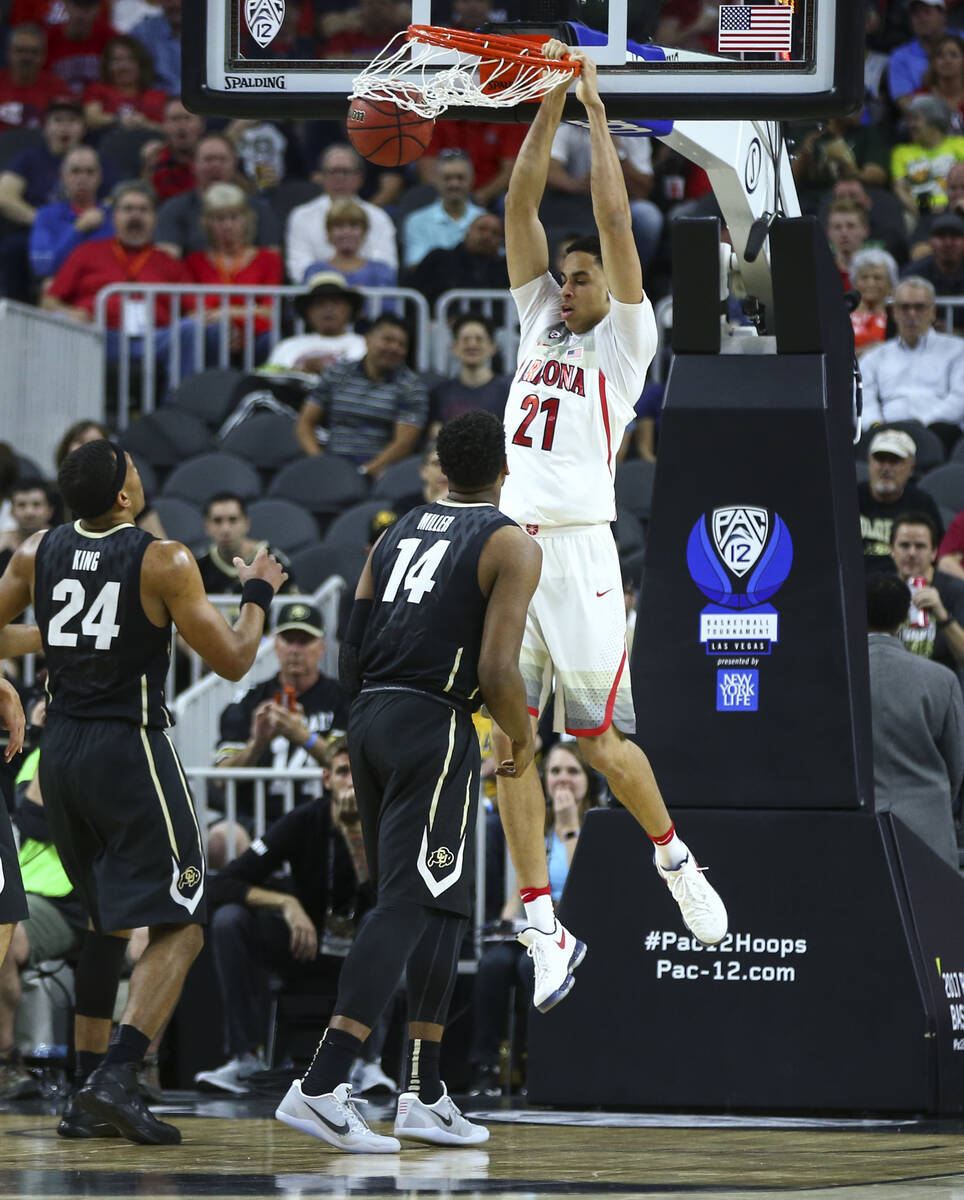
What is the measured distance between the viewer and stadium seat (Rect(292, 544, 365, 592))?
A: 1241 cm

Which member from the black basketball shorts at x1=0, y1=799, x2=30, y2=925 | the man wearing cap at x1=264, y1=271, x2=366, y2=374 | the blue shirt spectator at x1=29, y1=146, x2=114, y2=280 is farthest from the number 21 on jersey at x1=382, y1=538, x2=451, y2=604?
the blue shirt spectator at x1=29, y1=146, x2=114, y2=280

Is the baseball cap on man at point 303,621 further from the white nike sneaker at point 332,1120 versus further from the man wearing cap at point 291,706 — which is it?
the white nike sneaker at point 332,1120

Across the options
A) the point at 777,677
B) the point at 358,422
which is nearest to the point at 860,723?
the point at 777,677

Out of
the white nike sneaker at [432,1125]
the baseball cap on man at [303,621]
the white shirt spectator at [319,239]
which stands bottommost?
the white nike sneaker at [432,1125]

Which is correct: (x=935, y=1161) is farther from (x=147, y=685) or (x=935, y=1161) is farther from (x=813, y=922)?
(x=147, y=685)

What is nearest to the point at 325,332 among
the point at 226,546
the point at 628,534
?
the point at 226,546

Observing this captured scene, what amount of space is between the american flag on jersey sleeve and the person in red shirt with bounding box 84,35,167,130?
11.6m

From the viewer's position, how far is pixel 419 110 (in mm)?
6684

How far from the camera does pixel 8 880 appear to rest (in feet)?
20.5

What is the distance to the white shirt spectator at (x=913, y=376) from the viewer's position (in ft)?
42.8

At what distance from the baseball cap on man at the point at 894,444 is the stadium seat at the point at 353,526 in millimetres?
3095

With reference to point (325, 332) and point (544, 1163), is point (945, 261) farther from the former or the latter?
point (544, 1163)

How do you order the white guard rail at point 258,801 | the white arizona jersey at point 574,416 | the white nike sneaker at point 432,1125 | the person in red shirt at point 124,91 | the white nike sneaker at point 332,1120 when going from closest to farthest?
1. the white nike sneaker at point 332,1120
2. the white nike sneaker at point 432,1125
3. the white arizona jersey at point 574,416
4. the white guard rail at point 258,801
5. the person in red shirt at point 124,91

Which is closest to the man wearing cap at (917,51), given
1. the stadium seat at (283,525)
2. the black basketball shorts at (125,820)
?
the stadium seat at (283,525)
